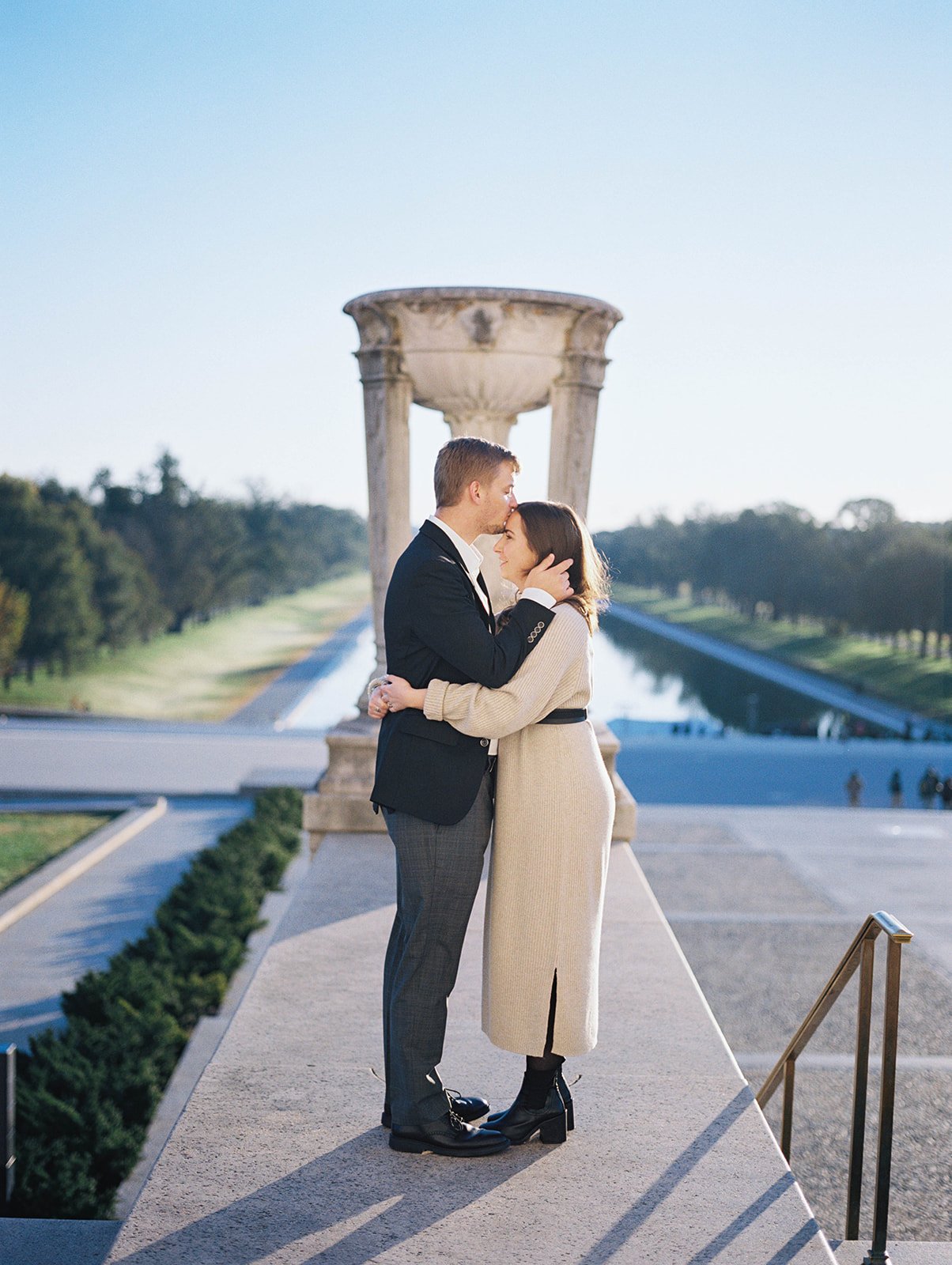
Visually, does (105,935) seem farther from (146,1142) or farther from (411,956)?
(411,956)

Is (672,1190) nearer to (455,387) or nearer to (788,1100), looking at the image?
(788,1100)

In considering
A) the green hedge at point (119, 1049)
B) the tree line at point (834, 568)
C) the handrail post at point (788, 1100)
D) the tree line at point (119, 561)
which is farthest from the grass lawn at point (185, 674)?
the handrail post at point (788, 1100)

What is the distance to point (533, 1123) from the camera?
344cm

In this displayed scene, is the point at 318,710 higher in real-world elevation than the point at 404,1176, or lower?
lower

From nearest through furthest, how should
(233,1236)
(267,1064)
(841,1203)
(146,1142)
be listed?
1. (233,1236)
2. (267,1064)
3. (841,1203)
4. (146,1142)

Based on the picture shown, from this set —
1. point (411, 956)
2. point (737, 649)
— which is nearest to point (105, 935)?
point (411, 956)

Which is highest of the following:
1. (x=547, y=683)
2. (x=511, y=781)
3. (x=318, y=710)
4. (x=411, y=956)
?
(x=547, y=683)

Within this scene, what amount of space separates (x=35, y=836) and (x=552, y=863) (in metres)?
15.2

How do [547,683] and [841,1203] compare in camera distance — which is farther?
[841,1203]

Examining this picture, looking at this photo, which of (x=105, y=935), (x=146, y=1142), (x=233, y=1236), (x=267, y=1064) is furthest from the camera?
(x=105, y=935)

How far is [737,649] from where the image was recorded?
229 ft

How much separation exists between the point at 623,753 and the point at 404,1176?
2234 centimetres

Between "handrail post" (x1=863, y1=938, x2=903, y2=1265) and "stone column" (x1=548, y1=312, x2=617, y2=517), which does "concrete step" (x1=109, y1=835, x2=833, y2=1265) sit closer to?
"handrail post" (x1=863, y1=938, x2=903, y2=1265)

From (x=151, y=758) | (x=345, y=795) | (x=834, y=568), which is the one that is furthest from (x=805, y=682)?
(x=345, y=795)
